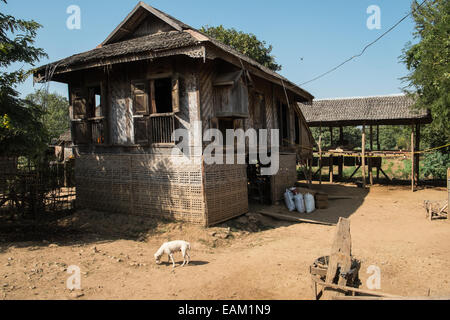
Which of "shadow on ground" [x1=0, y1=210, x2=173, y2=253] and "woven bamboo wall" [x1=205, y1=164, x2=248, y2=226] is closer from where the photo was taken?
"shadow on ground" [x1=0, y1=210, x2=173, y2=253]

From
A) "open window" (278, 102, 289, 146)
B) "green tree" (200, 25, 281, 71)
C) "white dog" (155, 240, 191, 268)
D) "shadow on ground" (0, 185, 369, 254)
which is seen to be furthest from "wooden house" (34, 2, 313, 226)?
"green tree" (200, 25, 281, 71)

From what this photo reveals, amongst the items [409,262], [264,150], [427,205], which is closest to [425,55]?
[427,205]

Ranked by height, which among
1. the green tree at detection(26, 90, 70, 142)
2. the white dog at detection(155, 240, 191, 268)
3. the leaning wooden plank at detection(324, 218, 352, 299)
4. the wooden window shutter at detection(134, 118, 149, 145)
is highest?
the green tree at detection(26, 90, 70, 142)

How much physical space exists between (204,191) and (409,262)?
5.19 metres

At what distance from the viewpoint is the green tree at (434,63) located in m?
14.8

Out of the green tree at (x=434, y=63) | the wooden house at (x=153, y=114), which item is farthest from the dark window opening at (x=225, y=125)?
the green tree at (x=434, y=63)

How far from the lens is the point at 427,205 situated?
11680 millimetres

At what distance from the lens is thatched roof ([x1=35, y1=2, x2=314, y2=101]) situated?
8703mm

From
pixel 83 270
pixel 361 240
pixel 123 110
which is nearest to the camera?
pixel 83 270

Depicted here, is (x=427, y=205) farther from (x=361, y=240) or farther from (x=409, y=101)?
(x=409, y=101)

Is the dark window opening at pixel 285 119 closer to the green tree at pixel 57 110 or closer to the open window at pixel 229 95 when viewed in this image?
the open window at pixel 229 95

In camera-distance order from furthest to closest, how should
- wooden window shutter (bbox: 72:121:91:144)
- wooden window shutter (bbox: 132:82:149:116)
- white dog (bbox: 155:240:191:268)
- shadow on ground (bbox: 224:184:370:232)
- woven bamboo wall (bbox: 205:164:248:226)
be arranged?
wooden window shutter (bbox: 72:121:91:144), shadow on ground (bbox: 224:184:370:232), wooden window shutter (bbox: 132:82:149:116), woven bamboo wall (bbox: 205:164:248:226), white dog (bbox: 155:240:191:268)

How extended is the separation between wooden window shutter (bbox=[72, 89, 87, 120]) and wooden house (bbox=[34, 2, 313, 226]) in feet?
0.13

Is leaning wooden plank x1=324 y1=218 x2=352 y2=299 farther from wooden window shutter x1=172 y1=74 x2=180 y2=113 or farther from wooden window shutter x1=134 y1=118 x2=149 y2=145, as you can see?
wooden window shutter x1=134 y1=118 x2=149 y2=145
